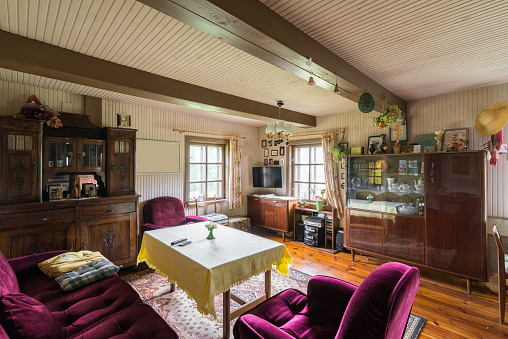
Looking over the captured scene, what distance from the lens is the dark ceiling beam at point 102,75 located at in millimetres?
1991

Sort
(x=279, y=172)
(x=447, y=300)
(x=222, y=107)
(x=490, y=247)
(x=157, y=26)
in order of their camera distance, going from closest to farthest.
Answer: (x=157, y=26) < (x=447, y=300) < (x=490, y=247) < (x=222, y=107) < (x=279, y=172)

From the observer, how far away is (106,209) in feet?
11.3

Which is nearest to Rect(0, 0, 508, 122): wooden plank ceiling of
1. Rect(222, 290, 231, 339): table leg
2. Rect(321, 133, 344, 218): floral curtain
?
Rect(321, 133, 344, 218): floral curtain

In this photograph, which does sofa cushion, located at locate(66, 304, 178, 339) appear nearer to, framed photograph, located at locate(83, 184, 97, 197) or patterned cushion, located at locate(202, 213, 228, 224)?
framed photograph, located at locate(83, 184, 97, 197)

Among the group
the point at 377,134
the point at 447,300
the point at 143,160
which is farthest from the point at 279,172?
the point at 447,300

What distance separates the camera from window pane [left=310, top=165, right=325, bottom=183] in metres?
5.08

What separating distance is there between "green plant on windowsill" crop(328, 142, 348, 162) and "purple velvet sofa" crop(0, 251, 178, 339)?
3768mm

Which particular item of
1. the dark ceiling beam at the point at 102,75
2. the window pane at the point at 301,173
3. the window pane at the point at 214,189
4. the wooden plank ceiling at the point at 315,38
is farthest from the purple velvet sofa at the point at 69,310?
the window pane at the point at 301,173

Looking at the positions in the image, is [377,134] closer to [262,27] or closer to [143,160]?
[262,27]

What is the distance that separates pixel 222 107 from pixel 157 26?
1.63 metres

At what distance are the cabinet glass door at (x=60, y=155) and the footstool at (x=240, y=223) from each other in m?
2.92

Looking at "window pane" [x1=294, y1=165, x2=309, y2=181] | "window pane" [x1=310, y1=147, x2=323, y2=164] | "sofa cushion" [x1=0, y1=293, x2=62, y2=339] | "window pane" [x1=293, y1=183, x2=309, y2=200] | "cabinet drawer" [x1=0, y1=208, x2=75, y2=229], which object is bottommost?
"sofa cushion" [x1=0, y1=293, x2=62, y2=339]

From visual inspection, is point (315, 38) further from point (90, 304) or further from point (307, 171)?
point (307, 171)

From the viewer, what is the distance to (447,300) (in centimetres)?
285
